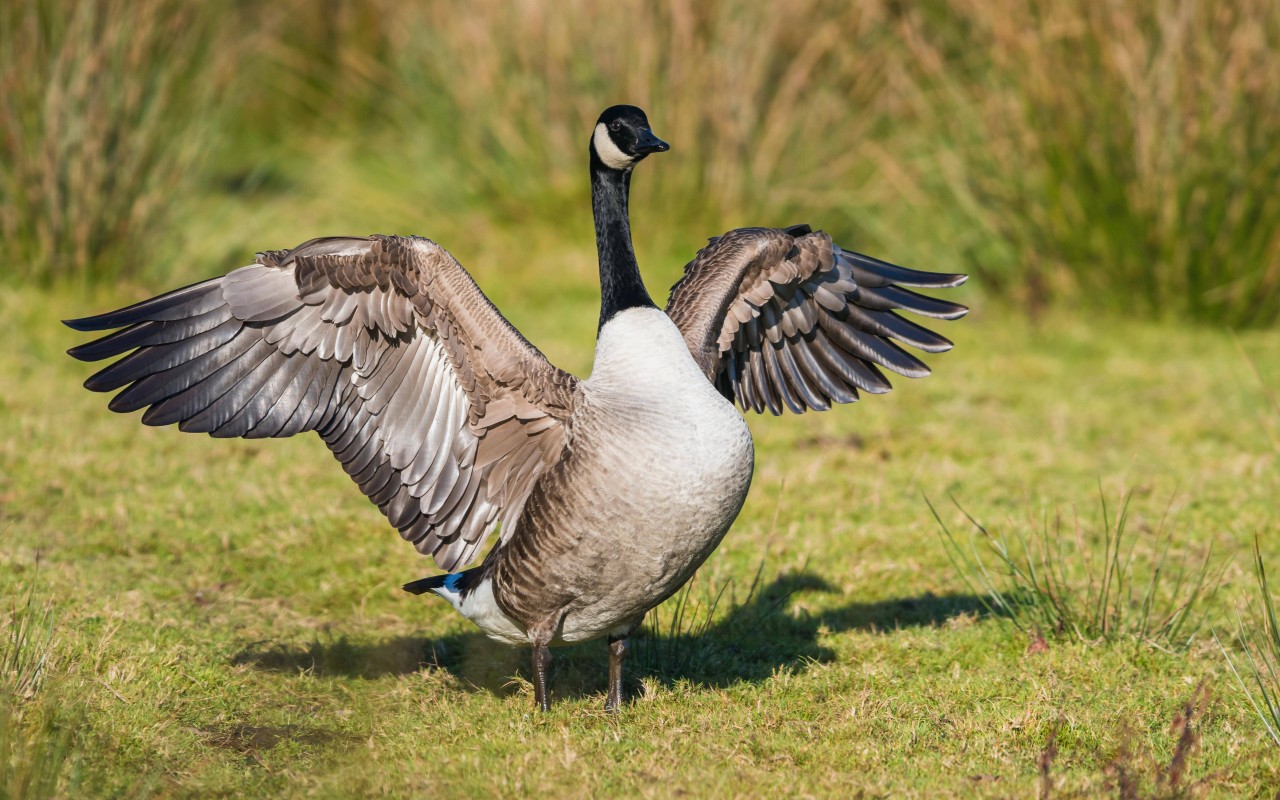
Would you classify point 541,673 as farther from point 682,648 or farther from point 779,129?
point 779,129

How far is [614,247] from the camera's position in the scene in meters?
5.30

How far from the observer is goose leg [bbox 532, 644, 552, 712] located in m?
5.20

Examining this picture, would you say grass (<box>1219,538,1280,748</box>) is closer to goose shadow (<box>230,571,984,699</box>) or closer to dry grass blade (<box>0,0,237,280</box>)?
goose shadow (<box>230,571,984,699</box>)

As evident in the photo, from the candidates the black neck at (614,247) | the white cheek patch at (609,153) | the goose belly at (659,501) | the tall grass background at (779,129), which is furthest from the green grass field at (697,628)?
the white cheek patch at (609,153)

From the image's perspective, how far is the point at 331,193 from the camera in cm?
1372

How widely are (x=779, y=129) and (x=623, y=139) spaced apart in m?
6.89

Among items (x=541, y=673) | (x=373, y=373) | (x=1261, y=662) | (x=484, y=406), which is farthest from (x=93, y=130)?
(x=1261, y=662)

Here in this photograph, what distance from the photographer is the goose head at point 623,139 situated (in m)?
5.34

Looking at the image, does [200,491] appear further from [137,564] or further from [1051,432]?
[1051,432]

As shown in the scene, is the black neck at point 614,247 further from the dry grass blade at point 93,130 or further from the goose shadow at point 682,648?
Answer: the dry grass blade at point 93,130

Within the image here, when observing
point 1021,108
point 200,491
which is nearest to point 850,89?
point 1021,108

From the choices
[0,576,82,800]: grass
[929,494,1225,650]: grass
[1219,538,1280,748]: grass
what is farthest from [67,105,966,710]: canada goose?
[1219,538,1280,748]: grass

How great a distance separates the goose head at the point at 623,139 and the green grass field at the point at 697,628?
6.41 feet

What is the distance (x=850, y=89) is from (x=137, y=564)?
8.09 meters
